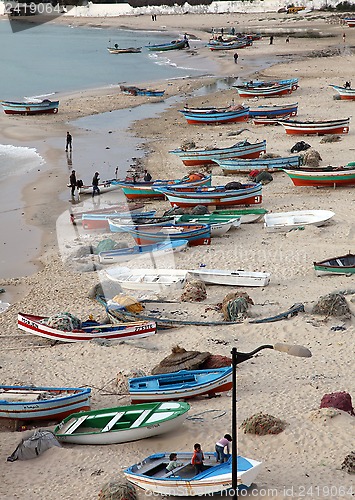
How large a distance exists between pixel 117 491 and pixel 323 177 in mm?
19086

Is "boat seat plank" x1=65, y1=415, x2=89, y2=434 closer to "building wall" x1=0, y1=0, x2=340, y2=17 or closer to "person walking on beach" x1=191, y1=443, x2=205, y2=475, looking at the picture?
"person walking on beach" x1=191, y1=443, x2=205, y2=475

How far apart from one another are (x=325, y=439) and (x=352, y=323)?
526cm

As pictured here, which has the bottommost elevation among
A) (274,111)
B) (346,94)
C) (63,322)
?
(63,322)

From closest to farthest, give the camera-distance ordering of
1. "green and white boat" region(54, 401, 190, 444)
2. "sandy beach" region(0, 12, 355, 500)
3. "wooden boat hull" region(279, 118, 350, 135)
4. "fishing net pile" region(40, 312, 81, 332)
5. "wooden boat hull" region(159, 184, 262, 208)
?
1. "sandy beach" region(0, 12, 355, 500)
2. "green and white boat" region(54, 401, 190, 444)
3. "fishing net pile" region(40, 312, 81, 332)
4. "wooden boat hull" region(159, 184, 262, 208)
5. "wooden boat hull" region(279, 118, 350, 135)

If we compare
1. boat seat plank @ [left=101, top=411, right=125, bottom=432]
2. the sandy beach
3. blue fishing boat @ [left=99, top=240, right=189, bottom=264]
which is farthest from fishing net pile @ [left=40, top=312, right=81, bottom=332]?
blue fishing boat @ [left=99, top=240, right=189, bottom=264]

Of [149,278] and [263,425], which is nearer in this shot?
[263,425]

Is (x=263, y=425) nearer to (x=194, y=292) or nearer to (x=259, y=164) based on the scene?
(x=194, y=292)

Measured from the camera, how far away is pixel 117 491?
1227 cm

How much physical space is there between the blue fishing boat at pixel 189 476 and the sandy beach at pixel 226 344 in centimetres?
40

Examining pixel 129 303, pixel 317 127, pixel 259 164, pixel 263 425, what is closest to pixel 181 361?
pixel 263 425

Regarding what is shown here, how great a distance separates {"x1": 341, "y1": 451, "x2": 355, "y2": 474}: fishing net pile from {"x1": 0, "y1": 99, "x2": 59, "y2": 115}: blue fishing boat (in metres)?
40.1

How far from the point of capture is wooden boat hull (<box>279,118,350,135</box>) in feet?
121

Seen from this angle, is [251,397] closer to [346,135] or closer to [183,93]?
[346,135]

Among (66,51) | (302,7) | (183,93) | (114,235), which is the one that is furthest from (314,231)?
(302,7)
